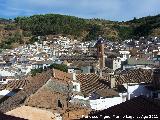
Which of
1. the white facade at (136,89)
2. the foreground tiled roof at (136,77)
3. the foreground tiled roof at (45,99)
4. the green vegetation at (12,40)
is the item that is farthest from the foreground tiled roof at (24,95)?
the green vegetation at (12,40)

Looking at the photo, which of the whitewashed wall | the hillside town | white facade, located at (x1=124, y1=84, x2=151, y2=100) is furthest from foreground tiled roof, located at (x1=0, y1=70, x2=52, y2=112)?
white facade, located at (x1=124, y1=84, x2=151, y2=100)

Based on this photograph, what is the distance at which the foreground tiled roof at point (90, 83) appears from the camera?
139ft

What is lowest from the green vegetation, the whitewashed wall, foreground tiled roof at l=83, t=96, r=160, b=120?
the whitewashed wall

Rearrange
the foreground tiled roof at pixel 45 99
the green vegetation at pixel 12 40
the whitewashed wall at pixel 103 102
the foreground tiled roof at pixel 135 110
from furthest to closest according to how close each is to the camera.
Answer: the green vegetation at pixel 12 40
the whitewashed wall at pixel 103 102
the foreground tiled roof at pixel 45 99
the foreground tiled roof at pixel 135 110

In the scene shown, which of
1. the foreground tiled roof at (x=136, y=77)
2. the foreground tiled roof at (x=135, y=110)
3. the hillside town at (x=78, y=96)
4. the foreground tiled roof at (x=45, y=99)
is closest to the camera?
the foreground tiled roof at (x=135, y=110)

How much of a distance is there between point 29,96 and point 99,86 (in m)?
12.1

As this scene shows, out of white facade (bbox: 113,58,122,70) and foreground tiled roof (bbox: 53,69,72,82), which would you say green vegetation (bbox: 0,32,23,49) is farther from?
foreground tiled roof (bbox: 53,69,72,82)

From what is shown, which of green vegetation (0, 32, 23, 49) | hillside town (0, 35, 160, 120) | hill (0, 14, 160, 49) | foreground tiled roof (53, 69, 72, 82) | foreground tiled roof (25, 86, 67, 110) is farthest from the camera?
hill (0, 14, 160, 49)

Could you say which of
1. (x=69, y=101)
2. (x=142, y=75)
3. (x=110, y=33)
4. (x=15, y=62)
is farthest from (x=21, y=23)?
(x=69, y=101)

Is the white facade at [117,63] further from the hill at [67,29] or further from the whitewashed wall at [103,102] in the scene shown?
the hill at [67,29]

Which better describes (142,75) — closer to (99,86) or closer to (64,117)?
(99,86)

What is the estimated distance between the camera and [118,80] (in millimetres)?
45781

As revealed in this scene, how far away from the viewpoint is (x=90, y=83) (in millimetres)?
44094

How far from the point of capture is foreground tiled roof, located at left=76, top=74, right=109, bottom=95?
4225cm
